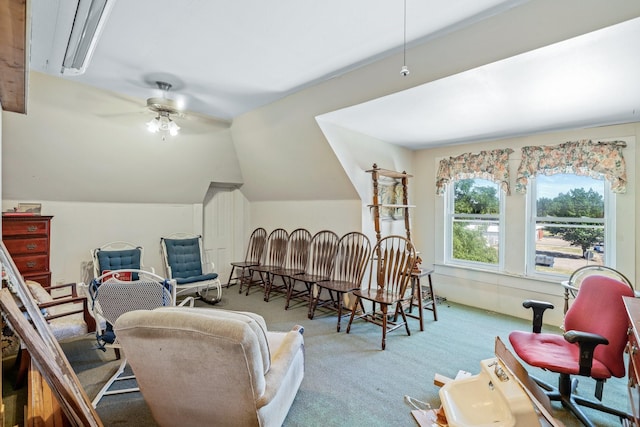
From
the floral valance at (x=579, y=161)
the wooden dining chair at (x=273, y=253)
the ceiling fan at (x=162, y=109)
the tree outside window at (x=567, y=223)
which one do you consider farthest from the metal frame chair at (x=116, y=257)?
the tree outside window at (x=567, y=223)

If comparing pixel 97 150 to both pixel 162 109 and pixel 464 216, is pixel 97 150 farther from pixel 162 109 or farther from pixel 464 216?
pixel 464 216

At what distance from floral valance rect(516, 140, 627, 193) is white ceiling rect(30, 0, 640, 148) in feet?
0.95

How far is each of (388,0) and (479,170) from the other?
3136mm

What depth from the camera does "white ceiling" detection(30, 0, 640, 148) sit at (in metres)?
1.84

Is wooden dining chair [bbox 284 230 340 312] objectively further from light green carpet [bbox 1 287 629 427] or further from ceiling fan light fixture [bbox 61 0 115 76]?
ceiling fan light fixture [bbox 61 0 115 76]

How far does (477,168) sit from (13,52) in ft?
15.0

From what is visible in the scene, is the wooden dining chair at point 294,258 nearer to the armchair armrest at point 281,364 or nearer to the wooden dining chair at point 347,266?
the wooden dining chair at point 347,266

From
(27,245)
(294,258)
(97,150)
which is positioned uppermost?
(97,150)

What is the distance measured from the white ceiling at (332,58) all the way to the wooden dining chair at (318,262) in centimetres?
173

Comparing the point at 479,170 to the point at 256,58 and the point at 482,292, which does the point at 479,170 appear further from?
the point at 256,58

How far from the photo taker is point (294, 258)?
4.79m

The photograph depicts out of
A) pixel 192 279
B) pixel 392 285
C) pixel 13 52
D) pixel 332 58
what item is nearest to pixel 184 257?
pixel 192 279

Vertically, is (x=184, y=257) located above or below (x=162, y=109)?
below

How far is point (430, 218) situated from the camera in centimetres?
483
